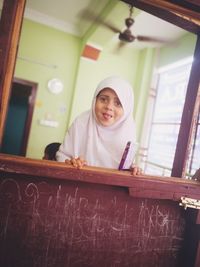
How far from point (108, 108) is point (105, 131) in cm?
17

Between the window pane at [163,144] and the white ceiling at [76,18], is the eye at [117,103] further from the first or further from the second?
the window pane at [163,144]

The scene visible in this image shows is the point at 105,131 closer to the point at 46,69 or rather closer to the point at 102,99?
the point at 102,99

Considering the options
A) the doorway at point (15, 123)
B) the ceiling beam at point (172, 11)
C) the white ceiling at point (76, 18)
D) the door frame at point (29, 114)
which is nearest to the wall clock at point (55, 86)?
the door frame at point (29, 114)

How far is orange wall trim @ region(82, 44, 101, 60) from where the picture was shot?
5.69m

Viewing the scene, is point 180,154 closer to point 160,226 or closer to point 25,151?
point 160,226

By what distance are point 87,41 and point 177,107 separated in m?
2.45

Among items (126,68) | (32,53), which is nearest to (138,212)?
(32,53)

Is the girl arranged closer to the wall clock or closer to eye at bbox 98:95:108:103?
eye at bbox 98:95:108:103

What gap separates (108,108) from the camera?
1794 millimetres

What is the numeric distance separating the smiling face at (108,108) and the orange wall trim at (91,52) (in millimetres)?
4123

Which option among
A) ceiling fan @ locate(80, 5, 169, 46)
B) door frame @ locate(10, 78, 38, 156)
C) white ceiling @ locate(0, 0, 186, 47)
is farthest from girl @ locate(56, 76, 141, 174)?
door frame @ locate(10, 78, 38, 156)

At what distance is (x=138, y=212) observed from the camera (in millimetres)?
1406

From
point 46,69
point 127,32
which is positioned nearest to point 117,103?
point 127,32

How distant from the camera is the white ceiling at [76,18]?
4629 mm
